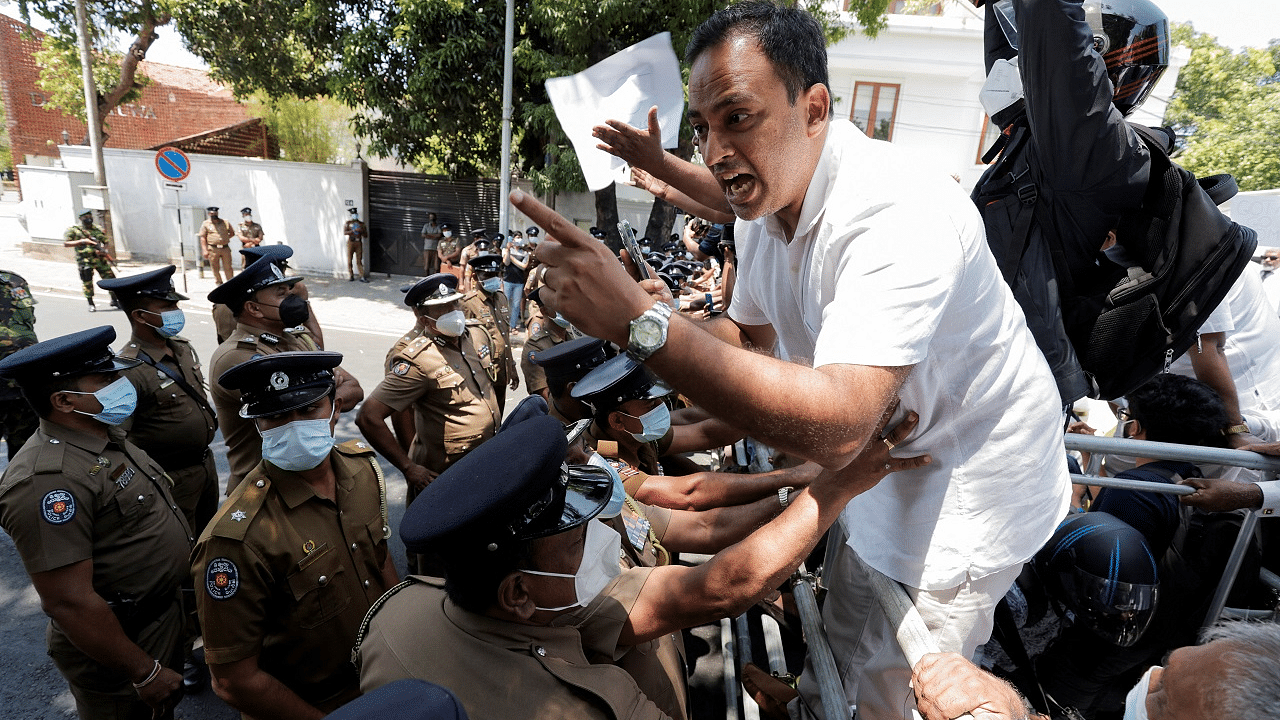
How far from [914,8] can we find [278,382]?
28.8 meters

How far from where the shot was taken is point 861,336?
3.83 feet

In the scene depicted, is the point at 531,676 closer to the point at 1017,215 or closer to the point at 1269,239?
the point at 1017,215

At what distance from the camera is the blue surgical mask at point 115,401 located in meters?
3.04

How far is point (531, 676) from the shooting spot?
1.58m

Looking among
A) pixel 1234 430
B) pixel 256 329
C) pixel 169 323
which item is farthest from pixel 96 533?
pixel 1234 430

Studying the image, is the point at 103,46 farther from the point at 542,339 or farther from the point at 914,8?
the point at 914,8

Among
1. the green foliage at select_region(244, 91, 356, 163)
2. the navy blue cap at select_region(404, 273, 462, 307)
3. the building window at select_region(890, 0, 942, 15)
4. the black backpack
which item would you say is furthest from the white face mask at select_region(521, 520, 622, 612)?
the green foliage at select_region(244, 91, 356, 163)

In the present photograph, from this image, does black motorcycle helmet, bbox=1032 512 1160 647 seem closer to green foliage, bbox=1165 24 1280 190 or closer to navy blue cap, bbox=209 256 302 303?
navy blue cap, bbox=209 256 302 303

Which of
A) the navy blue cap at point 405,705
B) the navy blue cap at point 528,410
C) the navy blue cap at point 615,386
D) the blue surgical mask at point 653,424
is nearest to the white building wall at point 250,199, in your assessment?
the navy blue cap at point 615,386

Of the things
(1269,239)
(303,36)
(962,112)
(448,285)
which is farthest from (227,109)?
(1269,239)

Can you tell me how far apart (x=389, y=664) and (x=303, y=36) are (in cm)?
1713

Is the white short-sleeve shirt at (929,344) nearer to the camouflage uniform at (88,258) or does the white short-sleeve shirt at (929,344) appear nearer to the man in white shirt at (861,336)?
the man in white shirt at (861,336)

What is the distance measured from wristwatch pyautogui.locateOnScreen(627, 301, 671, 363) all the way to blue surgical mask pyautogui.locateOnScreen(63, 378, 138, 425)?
311cm

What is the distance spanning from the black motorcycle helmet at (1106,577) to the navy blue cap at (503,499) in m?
1.70
